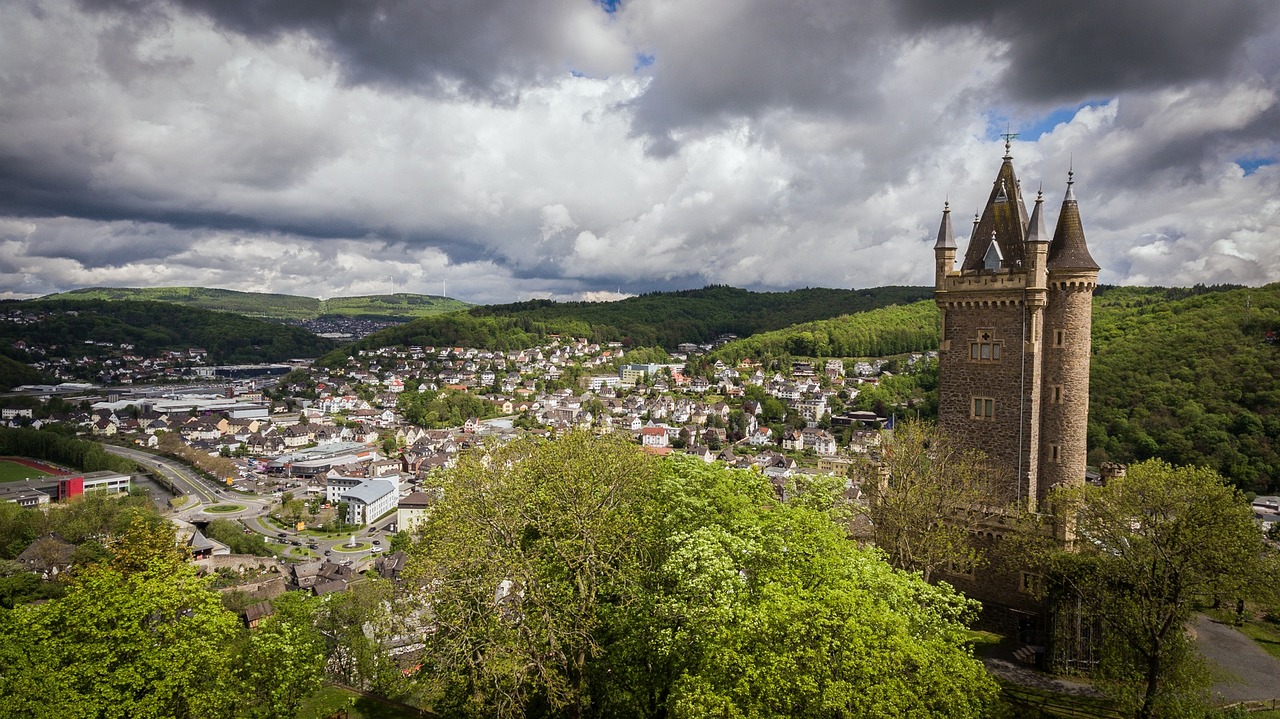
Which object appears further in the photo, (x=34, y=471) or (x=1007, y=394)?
(x=34, y=471)

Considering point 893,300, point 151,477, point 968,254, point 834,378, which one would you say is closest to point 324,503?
point 151,477

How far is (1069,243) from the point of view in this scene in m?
20.7

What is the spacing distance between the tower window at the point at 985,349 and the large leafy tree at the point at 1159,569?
553 cm

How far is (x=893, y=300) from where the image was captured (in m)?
194

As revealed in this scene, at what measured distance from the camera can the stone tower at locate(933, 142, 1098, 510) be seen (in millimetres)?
20578

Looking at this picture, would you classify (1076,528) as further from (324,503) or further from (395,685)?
(324,503)

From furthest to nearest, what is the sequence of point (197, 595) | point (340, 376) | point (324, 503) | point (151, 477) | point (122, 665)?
point (340, 376)
point (151, 477)
point (324, 503)
point (197, 595)
point (122, 665)

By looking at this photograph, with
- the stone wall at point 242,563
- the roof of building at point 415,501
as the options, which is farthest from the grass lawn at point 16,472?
the roof of building at point 415,501

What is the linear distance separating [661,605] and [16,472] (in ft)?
316

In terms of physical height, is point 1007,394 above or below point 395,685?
above

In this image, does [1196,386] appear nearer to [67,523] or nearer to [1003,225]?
[1003,225]

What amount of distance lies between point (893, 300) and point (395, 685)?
19573 cm

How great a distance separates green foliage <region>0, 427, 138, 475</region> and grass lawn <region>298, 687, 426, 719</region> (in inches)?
3095

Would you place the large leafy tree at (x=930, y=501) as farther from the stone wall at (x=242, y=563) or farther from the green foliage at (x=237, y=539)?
the green foliage at (x=237, y=539)
